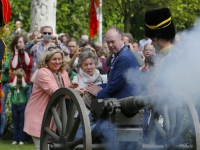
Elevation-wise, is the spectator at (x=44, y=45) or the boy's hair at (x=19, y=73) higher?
the spectator at (x=44, y=45)

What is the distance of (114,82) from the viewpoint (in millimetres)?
7961

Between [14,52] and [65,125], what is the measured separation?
5.11 meters

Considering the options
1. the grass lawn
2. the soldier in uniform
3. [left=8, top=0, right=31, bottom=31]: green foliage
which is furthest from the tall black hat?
[left=8, top=0, right=31, bottom=31]: green foliage

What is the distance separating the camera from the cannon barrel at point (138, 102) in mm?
6945

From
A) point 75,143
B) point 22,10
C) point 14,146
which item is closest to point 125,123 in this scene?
point 75,143

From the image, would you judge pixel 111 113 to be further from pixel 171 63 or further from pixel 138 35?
pixel 138 35

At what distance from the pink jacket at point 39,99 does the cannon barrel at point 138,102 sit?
2.28 meters

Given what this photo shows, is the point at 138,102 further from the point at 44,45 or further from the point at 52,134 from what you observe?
the point at 44,45

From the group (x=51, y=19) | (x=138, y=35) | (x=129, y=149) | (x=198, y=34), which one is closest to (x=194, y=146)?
(x=129, y=149)

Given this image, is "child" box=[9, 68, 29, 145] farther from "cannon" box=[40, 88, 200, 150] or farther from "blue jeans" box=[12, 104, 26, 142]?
"cannon" box=[40, 88, 200, 150]

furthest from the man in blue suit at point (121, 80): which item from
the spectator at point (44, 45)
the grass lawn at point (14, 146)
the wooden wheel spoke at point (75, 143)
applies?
the spectator at point (44, 45)

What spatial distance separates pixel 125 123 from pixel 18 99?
5.51 m

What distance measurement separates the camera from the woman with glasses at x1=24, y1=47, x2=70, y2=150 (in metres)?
9.34

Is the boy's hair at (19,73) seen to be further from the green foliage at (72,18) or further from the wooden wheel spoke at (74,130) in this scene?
the green foliage at (72,18)
